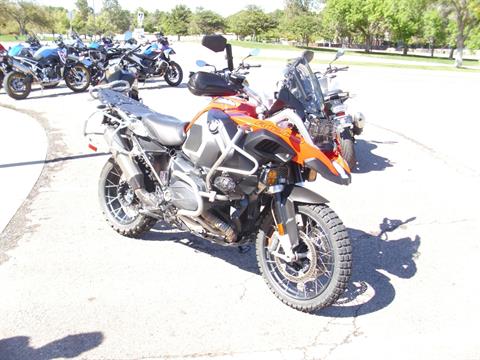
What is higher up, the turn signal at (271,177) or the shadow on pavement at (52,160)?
the turn signal at (271,177)

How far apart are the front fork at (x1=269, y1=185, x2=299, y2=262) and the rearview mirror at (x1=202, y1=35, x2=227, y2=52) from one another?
109 cm

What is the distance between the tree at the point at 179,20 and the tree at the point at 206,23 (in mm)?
2063

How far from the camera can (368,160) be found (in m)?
7.18

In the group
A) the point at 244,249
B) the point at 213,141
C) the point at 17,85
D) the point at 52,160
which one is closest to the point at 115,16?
the point at 17,85

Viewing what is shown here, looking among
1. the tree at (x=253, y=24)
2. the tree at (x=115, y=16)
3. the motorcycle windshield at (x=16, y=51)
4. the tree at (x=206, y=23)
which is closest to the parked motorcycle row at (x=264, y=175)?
the motorcycle windshield at (x=16, y=51)

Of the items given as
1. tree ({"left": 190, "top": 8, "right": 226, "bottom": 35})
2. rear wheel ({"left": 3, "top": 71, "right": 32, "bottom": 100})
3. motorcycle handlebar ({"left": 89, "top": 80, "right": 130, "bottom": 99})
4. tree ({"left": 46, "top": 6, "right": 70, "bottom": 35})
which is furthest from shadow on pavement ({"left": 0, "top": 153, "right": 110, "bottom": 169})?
tree ({"left": 190, "top": 8, "right": 226, "bottom": 35})

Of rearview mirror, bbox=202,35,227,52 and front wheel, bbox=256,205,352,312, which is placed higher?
rearview mirror, bbox=202,35,227,52

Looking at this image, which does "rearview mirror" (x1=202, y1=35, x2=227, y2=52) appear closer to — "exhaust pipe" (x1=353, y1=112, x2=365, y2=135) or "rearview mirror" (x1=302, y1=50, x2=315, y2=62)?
"rearview mirror" (x1=302, y1=50, x2=315, y2=62)

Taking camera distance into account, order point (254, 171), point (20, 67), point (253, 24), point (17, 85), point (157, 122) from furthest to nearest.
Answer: point (253, 24)
point (20, 67)
point (17, 85)
point (157, 122)
point (254, 171)

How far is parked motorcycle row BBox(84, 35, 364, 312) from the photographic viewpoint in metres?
3.08

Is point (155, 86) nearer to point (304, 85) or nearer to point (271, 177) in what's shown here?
point (304, 85)

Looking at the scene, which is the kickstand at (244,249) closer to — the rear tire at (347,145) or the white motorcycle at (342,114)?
the white motorcycle at (342,114)

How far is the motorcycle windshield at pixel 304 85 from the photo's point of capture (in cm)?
336

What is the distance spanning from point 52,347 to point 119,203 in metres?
1.94
